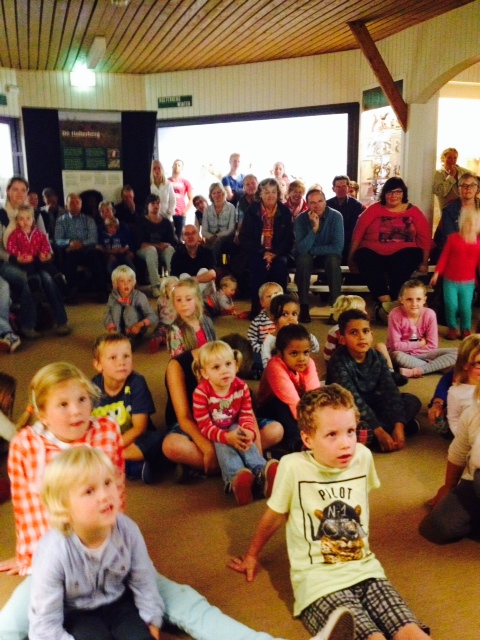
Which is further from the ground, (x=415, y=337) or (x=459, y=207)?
(x=459, y=207)

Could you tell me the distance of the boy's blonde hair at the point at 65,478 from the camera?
157 cm

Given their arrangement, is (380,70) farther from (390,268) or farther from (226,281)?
(226,281)

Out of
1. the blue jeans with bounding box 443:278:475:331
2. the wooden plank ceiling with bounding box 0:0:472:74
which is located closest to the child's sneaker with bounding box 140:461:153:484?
the blue jeans with bounding box 443:278:475:331

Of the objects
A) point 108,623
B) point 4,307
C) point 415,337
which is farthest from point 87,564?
point 4,307

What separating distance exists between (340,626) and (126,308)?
3904 millimetres

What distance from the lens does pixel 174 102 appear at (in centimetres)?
955

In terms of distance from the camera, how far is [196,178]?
9727 mm

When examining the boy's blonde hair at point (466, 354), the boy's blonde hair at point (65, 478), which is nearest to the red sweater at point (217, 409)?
the boy's blonde hair at point (466, 354)

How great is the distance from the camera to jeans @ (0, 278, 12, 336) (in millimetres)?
5104

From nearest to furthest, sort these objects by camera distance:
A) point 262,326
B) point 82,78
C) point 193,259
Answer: point 262,326, point 193,259, point 82,78

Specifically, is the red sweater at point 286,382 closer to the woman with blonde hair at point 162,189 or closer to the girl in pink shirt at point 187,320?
the girl in pink shirt at point 187,320

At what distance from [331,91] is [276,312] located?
564 centimetres

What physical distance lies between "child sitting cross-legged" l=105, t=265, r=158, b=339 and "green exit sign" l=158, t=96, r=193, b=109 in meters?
5.17

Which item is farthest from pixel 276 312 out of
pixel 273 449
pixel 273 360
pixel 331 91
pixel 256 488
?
pixel 331 91
